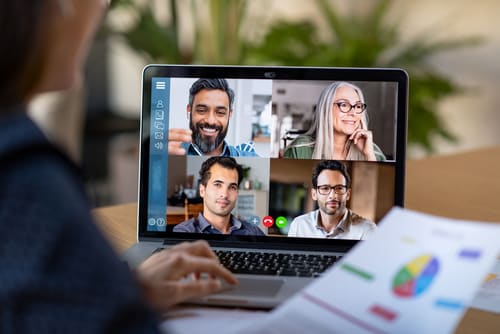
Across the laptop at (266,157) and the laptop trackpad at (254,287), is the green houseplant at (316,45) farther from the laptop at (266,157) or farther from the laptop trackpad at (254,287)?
the laptop trackpad at (254,287)

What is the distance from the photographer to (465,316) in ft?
2.99

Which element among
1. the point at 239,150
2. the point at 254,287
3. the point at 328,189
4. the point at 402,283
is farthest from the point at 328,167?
the point at 402,283

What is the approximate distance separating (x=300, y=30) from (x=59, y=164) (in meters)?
2.71

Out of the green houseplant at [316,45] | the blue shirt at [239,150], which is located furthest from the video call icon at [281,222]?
the green houseplant at [316,45]

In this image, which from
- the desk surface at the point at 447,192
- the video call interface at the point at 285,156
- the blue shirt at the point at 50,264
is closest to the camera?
the blue shirt at the point at 50,264

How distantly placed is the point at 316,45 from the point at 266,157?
2.07 metres

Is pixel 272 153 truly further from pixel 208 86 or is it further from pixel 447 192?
pixel 447 192

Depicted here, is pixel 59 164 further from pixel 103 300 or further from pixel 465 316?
pixel 465 316

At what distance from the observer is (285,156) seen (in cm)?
115

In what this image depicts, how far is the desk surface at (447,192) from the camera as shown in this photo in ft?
4.29

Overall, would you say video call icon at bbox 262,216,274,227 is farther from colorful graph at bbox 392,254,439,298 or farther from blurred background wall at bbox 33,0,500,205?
blurred background wall at bbox 33,0,500,205

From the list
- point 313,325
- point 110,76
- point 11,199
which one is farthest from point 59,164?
point 110,76

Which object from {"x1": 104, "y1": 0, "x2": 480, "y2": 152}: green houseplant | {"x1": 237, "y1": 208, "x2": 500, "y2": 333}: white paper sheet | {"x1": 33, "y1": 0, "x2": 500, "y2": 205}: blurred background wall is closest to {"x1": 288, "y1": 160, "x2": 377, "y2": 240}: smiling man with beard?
{"x1": 237, "y1": 208, "x2": 500, "y2": 333}: white paper sheet

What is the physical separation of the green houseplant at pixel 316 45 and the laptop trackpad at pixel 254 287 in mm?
1916
